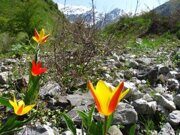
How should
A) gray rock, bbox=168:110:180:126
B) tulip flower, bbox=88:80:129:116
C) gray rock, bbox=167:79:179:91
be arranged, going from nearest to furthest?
1. tulip flower, bbox=88:80:129:116
2. gray rock, bbox=168:110:180:126
3. gray rock, bbox=167:79:179:91

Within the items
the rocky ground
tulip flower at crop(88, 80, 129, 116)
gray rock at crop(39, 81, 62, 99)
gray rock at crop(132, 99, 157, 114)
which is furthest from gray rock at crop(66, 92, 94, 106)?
tulip flower at crop(88, 80, 129, 116)

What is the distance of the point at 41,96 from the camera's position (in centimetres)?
391

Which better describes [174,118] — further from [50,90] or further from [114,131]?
[50,90]

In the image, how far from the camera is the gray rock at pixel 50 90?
13.0ft

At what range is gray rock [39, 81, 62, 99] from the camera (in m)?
3.96

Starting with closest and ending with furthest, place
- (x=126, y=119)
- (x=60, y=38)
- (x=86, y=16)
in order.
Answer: (x=126, y=119) < (x=60, y=38) < (x=86, y=16)

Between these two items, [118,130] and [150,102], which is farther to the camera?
[150,102]

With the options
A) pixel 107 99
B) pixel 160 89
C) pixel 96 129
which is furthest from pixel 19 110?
pixel 160 89

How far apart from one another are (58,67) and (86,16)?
1.89 metres

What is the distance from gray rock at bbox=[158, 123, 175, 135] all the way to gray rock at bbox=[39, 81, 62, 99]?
1.15m

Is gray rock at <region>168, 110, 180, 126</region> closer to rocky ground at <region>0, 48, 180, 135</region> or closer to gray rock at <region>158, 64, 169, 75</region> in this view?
rocky ground at <region>0, 48, 180, 135</region>

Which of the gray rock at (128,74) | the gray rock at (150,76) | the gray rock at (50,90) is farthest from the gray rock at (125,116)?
the gray rock at (128,74)

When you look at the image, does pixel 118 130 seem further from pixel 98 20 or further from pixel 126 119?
pixel 98 20

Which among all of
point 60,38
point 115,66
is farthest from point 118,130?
point 115,66
